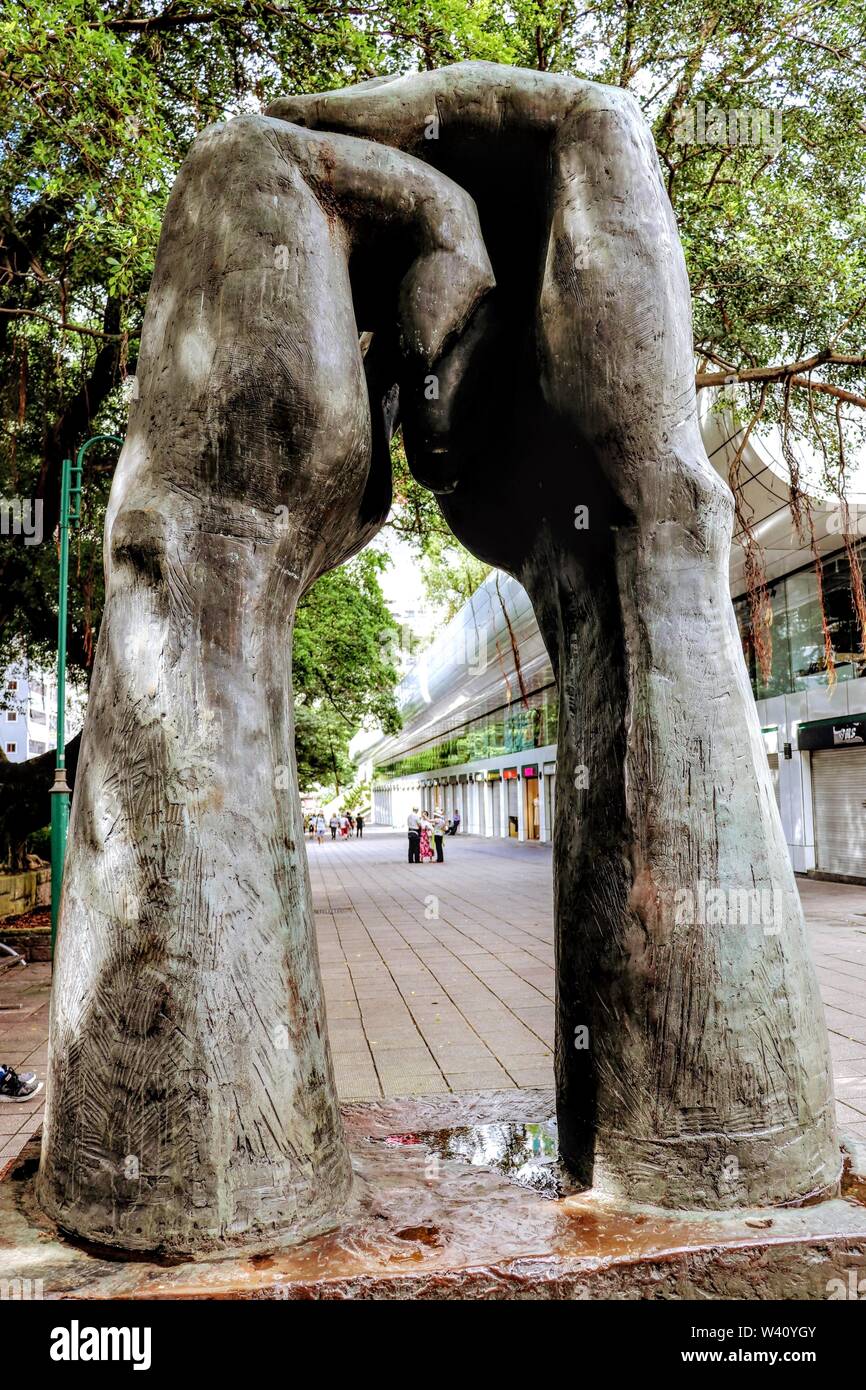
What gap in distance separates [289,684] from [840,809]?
49.3 ft

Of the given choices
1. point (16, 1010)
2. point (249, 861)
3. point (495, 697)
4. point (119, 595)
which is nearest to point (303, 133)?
point (119, 595)

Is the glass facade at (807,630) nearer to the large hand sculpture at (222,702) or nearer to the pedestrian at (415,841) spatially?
the pedestrian at (415,841)

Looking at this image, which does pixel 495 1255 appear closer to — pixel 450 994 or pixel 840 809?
pixel 450 994

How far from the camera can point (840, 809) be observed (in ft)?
50.4

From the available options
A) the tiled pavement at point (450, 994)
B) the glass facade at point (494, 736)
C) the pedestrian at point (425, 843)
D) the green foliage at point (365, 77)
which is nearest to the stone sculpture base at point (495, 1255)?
the tiled pavement at point (450, 994)

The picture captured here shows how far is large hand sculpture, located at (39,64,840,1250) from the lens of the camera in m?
1.77

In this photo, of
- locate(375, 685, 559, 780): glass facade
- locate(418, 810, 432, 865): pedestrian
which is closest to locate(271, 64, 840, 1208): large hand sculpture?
locate(375, 685, 559, 780): glass facade

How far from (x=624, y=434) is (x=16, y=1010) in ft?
21.8

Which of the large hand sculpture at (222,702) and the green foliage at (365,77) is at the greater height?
the green foliage at (365,77)

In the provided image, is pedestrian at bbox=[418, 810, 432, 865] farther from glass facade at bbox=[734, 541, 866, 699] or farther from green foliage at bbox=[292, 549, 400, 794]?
glass facade at bbox=[734, 541, 866, 699]

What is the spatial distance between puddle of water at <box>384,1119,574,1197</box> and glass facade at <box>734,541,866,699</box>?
12.7m

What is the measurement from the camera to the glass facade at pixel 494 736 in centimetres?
2888

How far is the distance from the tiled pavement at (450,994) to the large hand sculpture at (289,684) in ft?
8.03
